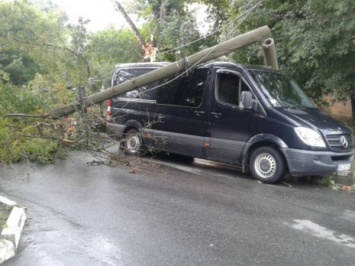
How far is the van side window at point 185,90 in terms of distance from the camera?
861cm

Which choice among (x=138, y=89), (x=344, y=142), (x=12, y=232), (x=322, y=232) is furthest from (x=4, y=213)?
(x=344, y=142)

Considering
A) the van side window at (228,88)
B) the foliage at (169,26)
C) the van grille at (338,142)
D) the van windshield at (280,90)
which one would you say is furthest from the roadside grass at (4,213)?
the foliage at (169,26)

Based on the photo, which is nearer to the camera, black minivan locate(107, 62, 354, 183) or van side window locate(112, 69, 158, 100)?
black minivan locate(107, 62, 354, 183)

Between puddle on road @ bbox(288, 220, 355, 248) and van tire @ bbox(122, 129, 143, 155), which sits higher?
van tire @ bbox(122, 129, 143, 155)

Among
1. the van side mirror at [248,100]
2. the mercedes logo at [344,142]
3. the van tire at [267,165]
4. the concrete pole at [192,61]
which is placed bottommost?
the van tire at [267,165]

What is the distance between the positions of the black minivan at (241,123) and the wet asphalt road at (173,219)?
20.3 inches

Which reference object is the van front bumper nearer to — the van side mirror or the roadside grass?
the van side mirror

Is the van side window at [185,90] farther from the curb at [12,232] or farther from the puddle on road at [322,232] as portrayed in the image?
the curb at [12,232]

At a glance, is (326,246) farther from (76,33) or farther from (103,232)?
(76,33)

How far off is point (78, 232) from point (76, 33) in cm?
498

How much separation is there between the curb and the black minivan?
3.04 metres

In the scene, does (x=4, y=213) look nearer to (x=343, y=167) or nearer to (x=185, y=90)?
(x=185, y=90)

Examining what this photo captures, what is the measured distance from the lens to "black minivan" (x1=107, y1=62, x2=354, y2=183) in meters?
7.30

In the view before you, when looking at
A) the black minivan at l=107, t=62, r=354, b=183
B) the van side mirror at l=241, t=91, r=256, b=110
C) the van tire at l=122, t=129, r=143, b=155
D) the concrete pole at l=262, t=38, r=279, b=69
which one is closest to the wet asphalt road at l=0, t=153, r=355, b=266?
the black minivan at l=107, t=62, r=354, b=183
